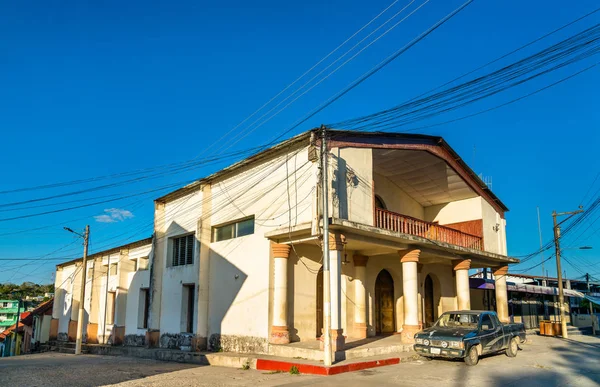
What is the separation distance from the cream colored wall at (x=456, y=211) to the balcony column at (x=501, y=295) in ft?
10.9

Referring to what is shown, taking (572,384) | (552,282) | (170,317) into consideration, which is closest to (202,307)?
(170,317)

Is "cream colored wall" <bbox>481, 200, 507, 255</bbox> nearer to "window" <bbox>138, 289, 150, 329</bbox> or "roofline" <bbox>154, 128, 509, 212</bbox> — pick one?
"roofline" <bbox>154, 128, 509, 212</bbox>

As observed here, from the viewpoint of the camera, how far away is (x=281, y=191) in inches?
608

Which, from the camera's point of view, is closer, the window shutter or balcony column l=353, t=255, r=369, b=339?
balcony column l=353, t=255, r=369, b=339

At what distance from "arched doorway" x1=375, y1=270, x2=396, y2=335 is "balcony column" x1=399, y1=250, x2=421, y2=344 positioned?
3.70 metres

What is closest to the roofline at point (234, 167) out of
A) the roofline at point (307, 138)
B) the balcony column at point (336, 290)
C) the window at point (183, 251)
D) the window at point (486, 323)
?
the roofline at point (307, 138)

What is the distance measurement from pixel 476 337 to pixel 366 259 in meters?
6.23

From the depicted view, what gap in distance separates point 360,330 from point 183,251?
8.66 m

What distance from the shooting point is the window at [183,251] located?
19781 mm

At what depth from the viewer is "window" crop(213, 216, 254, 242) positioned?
664 inches

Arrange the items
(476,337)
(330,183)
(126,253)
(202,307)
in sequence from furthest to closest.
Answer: (126,253) → (202,307) → (330,183) → (476,337)

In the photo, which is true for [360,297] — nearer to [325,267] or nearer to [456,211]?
[325,267]

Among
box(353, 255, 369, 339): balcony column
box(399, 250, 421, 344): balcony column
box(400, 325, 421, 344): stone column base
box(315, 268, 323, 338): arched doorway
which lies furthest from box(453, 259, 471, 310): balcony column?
box(315, 268, 323, 338): arched doorway

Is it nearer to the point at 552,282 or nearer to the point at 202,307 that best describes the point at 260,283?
the point at 202,307
